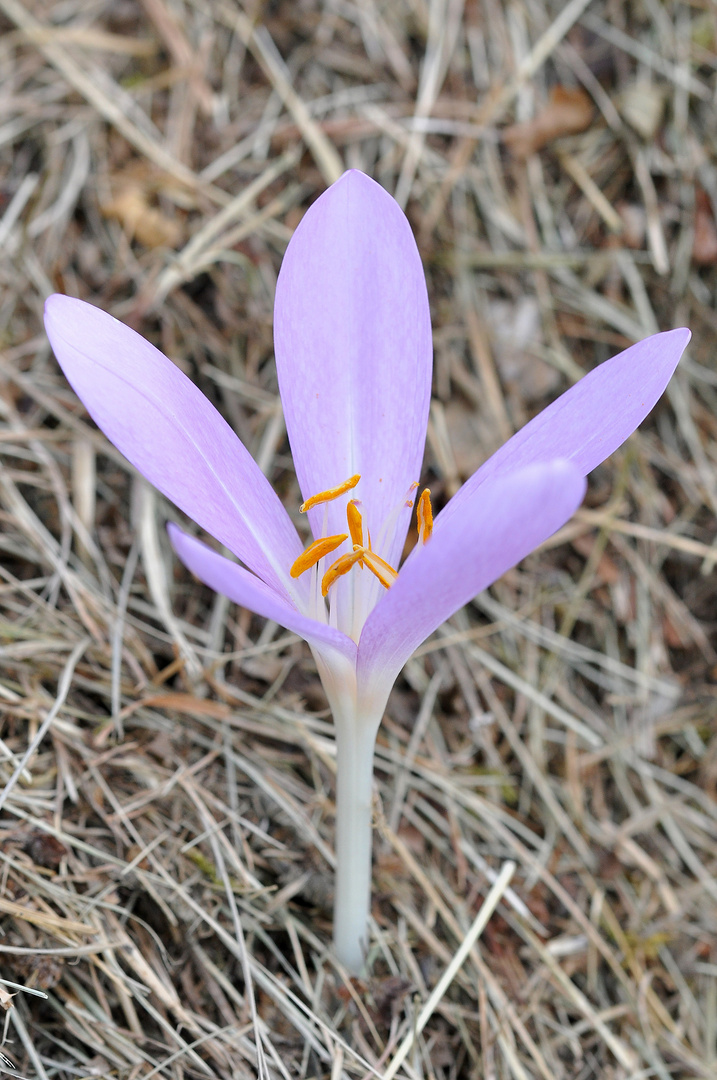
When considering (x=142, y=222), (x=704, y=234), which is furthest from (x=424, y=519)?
(x=704, y=234)

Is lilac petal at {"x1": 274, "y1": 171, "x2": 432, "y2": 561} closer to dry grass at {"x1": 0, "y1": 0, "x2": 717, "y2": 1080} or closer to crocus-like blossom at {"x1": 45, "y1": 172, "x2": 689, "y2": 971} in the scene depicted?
crocus-like blossom at {"x1": 45, "y1": 172, "x2": 689, "y2": 971}

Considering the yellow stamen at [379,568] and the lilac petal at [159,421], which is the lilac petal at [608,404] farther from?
the lilac petal at [159,421]

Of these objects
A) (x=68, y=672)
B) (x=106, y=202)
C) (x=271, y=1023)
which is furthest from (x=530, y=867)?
(x=106, y=202)

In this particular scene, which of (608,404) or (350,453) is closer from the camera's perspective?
(608,404)

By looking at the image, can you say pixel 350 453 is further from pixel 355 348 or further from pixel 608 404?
pixel 608 404

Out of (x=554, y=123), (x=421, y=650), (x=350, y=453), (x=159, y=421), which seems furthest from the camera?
(x=554, y=123)

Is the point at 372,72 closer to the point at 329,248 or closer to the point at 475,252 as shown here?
the point at 475,252
